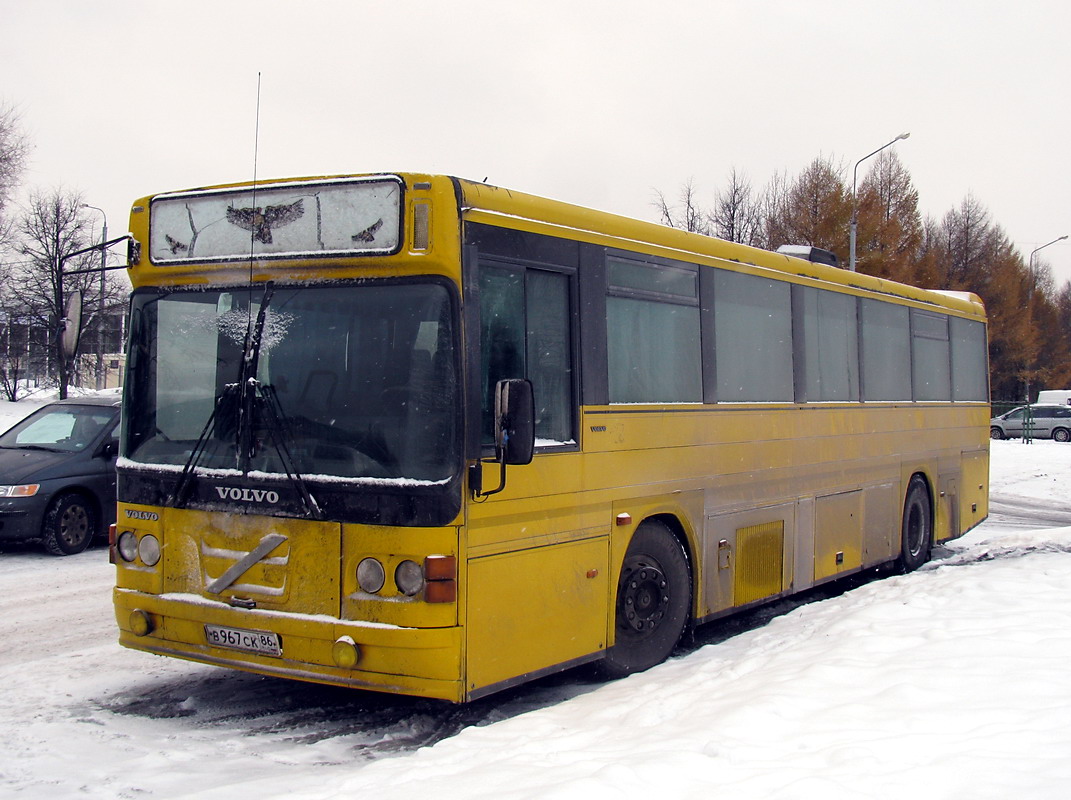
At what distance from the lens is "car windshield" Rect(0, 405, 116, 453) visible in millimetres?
12164

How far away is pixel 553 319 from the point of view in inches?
249

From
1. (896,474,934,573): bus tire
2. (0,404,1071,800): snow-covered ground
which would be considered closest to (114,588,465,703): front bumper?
(0,404,1071,800): snow-covered ground

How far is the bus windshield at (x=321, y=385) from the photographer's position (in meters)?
5.37

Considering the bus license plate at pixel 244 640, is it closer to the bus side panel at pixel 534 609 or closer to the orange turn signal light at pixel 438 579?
the orange turn signal light at pixel 438 579

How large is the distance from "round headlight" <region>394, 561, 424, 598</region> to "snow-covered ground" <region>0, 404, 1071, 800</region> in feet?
2.47

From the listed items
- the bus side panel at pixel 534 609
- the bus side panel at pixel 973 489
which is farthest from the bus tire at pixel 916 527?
the bus side panel at pixel 534 609

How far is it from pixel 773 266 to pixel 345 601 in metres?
5.30

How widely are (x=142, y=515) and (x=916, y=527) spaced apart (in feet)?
29.8

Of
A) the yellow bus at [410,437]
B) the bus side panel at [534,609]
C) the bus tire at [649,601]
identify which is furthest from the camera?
the bus tire at [649,601]

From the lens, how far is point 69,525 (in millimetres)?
11688

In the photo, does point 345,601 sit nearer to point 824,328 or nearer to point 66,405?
point 824,328

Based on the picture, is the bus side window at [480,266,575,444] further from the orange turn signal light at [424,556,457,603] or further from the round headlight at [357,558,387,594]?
the round headlight at [357,558,387,594]

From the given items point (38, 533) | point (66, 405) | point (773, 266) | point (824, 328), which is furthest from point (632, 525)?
point (66, 405)

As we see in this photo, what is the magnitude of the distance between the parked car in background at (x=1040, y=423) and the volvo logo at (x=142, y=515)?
4878 centimetres
